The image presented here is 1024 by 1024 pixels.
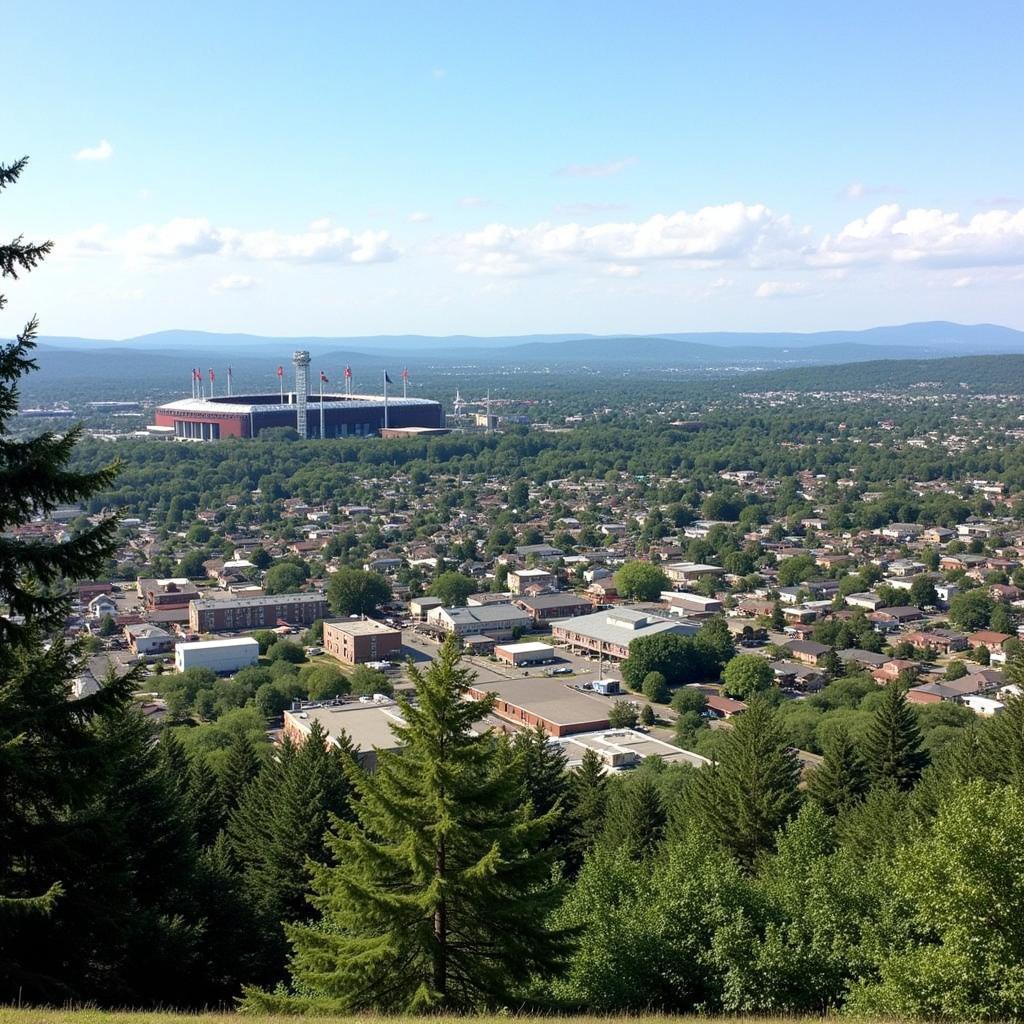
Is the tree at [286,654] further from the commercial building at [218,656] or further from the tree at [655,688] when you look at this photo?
the tree at [655,688]

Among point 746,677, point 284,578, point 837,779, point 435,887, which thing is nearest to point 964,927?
point 435,887

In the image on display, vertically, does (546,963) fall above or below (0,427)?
below

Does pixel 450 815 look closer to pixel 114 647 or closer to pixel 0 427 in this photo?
pixel 0 427

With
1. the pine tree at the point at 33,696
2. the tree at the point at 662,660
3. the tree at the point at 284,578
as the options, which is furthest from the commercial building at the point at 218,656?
the pine tree at the point at 33,696

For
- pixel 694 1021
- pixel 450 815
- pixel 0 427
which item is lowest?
pixel 694 1021

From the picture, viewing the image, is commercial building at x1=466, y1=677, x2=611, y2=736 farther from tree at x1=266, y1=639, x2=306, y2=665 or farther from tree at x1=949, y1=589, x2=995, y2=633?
tree at x1=949, y1=589, x2=995, y2=633

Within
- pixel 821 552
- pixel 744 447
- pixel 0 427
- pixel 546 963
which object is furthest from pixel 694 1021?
pixel 744 447
